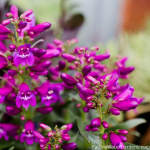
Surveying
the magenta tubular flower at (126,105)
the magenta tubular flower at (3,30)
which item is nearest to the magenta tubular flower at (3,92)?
the magenta tubular flower at (3,30)

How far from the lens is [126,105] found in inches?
23.0

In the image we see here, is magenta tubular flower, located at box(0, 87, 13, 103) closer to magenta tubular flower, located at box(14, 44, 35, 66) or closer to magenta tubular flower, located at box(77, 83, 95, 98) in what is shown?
magenta tubular flower, located at box(14, 44, 35, 66)

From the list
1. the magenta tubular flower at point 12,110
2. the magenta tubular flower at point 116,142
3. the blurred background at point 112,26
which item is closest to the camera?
the magenta tubular flower at point 116,142

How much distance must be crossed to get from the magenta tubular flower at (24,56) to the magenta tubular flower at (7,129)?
0.22 metres

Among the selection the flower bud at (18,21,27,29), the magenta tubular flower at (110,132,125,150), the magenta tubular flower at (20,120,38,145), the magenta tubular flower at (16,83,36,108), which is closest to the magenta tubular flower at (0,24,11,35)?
the flower bud at (18,21,27,29)

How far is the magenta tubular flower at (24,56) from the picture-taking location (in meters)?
0.59

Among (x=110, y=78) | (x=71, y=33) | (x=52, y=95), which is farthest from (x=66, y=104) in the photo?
(x=71, y=33)

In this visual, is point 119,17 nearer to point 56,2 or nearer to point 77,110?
point 56,2

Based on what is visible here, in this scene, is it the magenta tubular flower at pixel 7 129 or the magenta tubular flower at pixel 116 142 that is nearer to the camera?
the magenta tubular flower at pixel 116 142

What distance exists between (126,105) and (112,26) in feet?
6.98

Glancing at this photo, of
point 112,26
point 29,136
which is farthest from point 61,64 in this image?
point 112,26

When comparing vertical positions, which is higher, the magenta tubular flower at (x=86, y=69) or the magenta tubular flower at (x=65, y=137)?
the magenta tubular flower at (x=86, y=69)

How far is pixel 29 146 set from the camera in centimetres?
72

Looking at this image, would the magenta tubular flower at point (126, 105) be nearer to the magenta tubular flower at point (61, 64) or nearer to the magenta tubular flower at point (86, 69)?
the magenta tubular flower at point (86, 69)
